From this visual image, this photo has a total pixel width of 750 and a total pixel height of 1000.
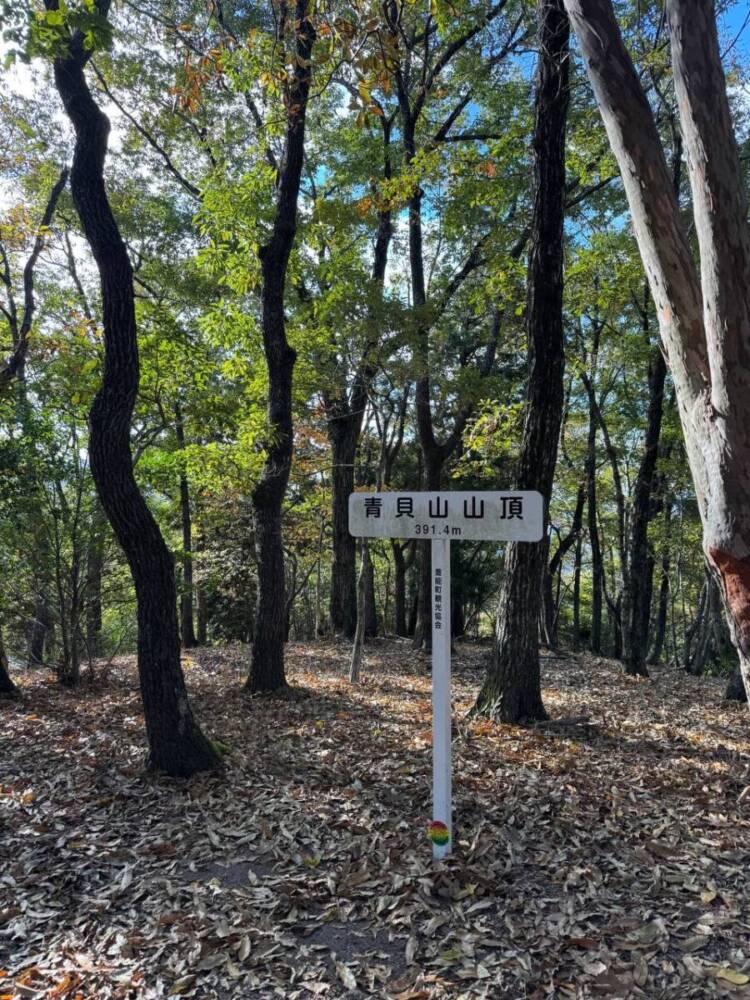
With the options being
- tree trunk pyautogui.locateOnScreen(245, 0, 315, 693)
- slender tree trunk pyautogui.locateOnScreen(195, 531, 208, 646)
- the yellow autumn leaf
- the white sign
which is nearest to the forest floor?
the yellow autumn leaf

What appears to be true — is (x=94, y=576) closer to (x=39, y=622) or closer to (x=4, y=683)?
(x=39, y=622)

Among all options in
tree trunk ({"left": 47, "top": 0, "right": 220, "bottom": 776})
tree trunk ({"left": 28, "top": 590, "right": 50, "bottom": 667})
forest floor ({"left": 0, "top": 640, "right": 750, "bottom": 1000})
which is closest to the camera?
forest floor ({"left": 0, "top": 640, "right": 750, "bottom": 1000})

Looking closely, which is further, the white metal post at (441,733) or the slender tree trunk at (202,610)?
the slender tree trunk at (202,610)

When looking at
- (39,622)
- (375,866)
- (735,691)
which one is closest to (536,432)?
(375,866)

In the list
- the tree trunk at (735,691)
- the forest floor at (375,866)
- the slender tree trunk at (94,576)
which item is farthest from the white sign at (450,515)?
the tree trunk at (735,691)

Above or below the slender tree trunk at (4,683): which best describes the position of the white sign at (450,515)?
above

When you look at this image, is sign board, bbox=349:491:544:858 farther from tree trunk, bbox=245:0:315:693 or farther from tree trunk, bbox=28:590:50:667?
tree trunk, bbox=28:590:50:667

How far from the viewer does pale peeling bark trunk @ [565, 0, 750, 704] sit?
2131mm

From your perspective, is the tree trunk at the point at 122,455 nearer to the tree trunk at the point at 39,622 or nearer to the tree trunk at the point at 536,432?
the tree trunk at the point at 536,432

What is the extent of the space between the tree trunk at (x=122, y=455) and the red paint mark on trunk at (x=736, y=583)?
12.3 ft

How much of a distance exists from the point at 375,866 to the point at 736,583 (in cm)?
256

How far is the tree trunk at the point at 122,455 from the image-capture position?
454cm

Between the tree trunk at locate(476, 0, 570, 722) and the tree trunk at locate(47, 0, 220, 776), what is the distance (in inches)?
114

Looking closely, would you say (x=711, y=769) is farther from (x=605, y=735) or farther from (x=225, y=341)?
(x=225, y=341)
